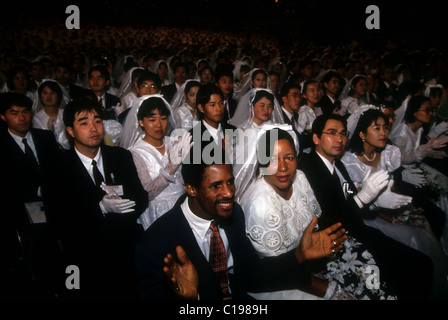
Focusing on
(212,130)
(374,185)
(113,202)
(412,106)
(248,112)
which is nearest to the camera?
(113,202)

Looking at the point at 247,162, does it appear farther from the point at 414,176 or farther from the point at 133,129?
the point at 414,176

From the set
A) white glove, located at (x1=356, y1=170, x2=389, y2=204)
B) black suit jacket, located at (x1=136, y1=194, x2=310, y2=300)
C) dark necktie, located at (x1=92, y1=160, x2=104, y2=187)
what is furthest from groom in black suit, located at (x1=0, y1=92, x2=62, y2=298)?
white glove, located at (x1=356, y1=170, x2=389, y2=204)

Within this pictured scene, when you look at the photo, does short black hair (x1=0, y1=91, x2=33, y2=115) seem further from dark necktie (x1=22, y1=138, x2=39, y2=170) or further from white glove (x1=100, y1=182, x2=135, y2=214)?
white glove (x1=100, y1=182, x2=135, y2=214)

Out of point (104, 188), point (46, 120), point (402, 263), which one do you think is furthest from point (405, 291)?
point (46, 120)

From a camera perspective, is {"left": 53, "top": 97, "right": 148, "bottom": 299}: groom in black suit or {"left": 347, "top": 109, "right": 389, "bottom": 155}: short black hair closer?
{"left": 53, "top": 97, "right": 148, "bottom": 299}: groom in black suit

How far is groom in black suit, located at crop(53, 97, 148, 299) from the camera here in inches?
83.4

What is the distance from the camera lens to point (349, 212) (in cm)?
252

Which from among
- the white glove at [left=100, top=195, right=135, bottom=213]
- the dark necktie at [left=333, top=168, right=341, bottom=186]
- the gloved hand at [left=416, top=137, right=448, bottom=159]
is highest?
the gloved hand at [left=416, top=137, right=448, bottom=159]

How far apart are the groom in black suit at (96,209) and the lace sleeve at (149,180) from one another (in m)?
0.19

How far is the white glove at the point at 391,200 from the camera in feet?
8.52

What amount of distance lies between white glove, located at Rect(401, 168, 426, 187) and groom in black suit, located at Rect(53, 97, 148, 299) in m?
2.81

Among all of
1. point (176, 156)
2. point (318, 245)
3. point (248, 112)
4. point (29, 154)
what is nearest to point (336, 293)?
point (318, 245)

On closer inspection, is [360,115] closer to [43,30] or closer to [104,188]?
[104,188]

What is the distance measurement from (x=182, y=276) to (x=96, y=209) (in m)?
1.04
